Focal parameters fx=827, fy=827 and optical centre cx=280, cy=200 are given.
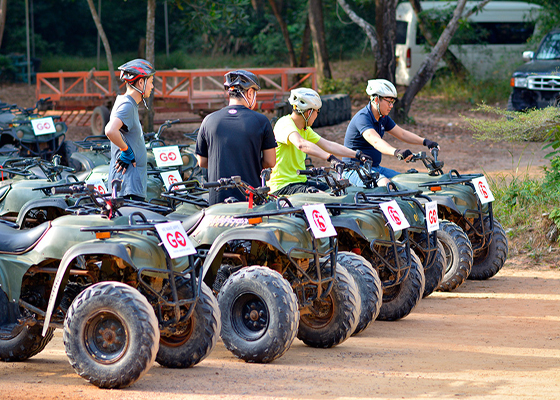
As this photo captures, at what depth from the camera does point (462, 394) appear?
4.73m

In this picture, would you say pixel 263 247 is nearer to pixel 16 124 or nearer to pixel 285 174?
pixel 285 174

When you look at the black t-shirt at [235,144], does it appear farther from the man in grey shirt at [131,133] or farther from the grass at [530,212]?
the grass at [530,212]

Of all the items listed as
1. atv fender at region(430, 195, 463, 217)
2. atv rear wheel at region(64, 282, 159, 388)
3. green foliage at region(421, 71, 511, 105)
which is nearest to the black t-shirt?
atv rear wheel at region(64, 282, 159, 388)

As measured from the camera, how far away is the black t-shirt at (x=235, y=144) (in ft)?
20.1

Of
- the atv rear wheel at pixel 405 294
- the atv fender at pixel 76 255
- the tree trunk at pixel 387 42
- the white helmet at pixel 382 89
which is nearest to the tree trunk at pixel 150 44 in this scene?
the tree trunk at pixel 387 42

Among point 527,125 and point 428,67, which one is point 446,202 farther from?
point 428,67

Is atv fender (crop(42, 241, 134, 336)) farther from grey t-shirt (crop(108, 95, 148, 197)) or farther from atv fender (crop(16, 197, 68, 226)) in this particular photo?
atv fender (crop(16, 197, 68, 226))

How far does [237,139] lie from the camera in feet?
20.1

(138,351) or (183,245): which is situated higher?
(183,245)

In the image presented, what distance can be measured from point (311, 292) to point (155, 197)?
3097 mm

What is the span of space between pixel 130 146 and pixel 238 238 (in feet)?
4.99

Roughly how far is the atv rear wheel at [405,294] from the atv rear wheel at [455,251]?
1193 mm

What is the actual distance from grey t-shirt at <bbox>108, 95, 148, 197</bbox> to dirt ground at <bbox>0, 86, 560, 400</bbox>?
1.30 metres

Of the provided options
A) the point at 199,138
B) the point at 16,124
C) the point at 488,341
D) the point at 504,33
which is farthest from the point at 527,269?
the point at 504,33
